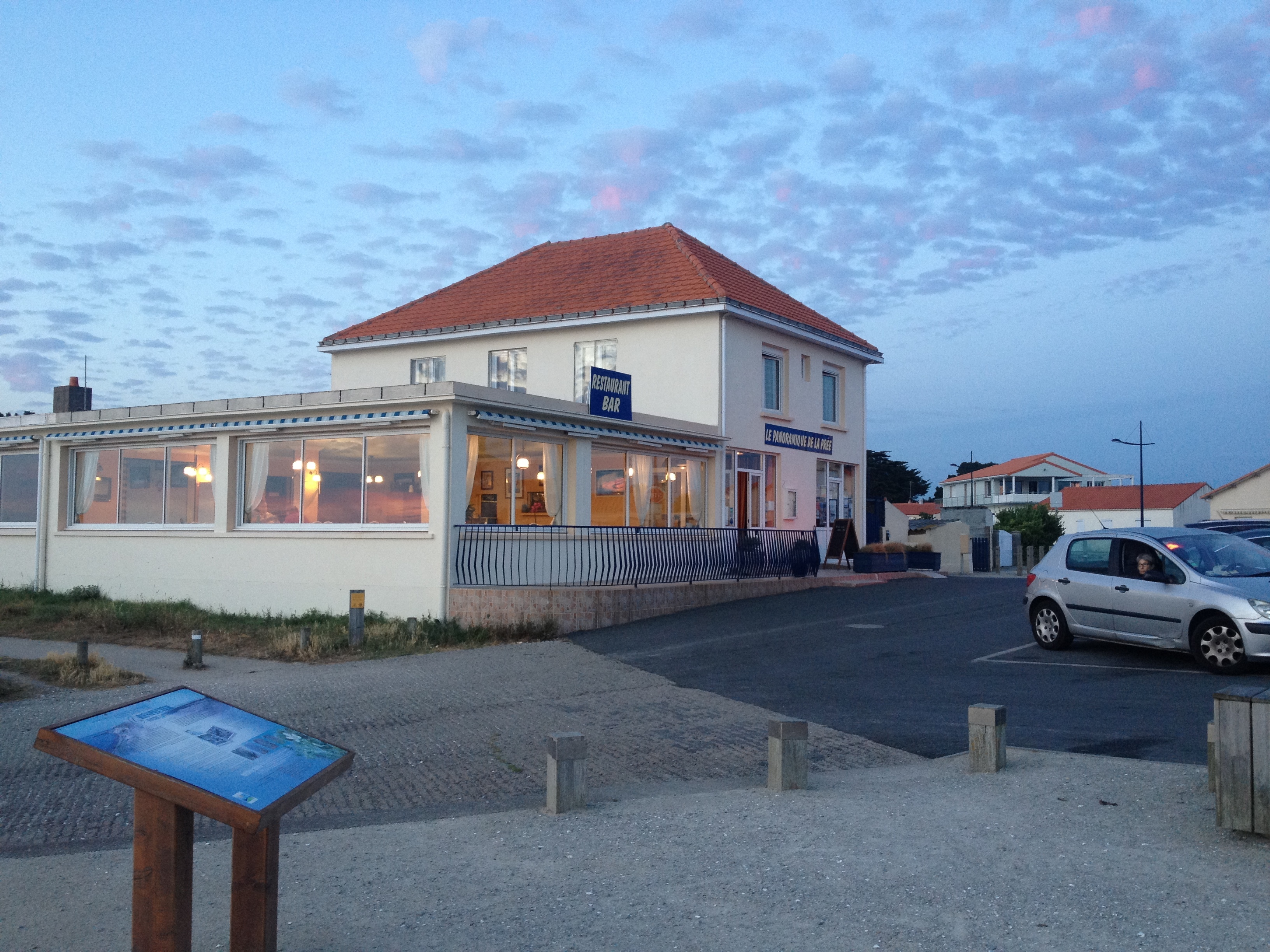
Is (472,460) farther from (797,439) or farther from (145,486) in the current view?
(797,439)

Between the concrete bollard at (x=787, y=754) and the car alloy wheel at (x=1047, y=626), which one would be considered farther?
the car alloy wheel at (x=1047, y=626)

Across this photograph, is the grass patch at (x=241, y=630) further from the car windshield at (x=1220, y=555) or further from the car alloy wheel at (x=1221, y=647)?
the car alloy wheel at (x=1221, y=647)

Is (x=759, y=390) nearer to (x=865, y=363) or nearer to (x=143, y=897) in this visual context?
(x=865, y=363)

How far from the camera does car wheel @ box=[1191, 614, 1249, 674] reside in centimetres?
1105

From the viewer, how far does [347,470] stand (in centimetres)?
1866

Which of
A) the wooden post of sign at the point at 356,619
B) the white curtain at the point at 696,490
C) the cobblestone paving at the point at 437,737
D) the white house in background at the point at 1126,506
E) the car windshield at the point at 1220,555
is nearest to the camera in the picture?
the cobblestone paving at the point at 437,737

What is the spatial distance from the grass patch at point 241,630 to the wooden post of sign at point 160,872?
1106 centimetres

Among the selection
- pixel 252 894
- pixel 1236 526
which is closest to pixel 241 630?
pixel 252 894

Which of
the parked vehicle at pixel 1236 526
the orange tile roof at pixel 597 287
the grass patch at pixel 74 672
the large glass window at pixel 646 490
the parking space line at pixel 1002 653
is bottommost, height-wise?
the grass patch at pixel 74 672

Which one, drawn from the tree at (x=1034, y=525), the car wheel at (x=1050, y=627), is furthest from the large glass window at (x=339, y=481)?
the tree at (x=1034, y=525)

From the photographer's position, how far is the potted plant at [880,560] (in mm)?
25672

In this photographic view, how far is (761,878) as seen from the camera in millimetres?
5184

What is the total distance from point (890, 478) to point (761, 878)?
3676 inches

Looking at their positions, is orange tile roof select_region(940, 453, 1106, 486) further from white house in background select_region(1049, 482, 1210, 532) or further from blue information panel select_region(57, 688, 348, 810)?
blue information panel select_region(57, 688, 348, 810)
